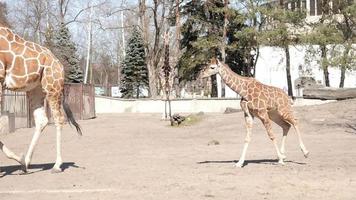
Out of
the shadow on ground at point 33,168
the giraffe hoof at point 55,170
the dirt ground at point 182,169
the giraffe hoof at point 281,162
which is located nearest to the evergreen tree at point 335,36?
the dirt ground at point 182,169

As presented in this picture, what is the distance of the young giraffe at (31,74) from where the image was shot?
11953 millimetres

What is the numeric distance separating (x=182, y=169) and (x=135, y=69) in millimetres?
55050

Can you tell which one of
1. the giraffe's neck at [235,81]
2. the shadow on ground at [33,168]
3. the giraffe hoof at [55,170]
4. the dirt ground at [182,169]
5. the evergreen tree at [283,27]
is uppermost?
the evergreen tree at [283,27]

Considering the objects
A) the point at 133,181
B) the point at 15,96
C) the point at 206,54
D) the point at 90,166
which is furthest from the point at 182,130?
the point at 206,54

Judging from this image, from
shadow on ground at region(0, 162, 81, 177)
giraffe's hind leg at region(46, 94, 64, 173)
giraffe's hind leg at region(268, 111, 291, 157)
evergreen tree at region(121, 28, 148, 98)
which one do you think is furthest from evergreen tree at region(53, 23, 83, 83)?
giraffe's hind leg at region(46, 94, 64, 173)

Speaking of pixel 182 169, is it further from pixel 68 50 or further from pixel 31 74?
pixel 68 50

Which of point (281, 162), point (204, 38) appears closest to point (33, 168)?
point (281, 162)

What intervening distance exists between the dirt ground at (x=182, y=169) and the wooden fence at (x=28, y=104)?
12.3 ft

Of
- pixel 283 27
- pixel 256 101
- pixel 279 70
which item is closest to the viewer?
pixel 256 101

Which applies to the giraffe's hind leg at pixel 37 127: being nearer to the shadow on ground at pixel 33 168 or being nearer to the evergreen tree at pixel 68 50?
the shadow on ground at pixel 33 168

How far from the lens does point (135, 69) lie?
67.6m

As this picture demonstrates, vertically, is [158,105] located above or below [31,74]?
below

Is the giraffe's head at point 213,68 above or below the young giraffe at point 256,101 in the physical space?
above

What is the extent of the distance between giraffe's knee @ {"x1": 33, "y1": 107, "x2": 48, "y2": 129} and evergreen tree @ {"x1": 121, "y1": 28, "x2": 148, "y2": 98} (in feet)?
175
